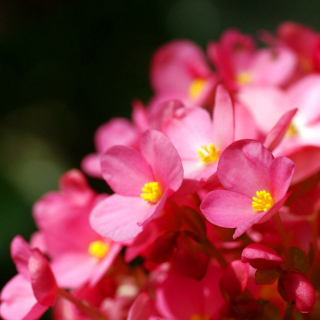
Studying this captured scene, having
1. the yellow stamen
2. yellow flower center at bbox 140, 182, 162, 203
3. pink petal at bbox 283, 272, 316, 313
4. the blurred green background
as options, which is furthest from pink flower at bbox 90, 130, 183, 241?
the blurred green background

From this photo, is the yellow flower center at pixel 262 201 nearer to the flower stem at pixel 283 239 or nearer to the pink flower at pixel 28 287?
the flower stem at pixel 283 239

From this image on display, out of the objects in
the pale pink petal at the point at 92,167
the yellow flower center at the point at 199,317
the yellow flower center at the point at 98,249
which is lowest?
the yellow flower center at the point at 199,317

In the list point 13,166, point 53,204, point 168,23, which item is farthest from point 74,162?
point 53,204

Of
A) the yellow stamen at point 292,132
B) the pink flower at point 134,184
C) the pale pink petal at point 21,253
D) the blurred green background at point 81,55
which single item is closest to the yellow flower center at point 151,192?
the pink flower at point 134,184

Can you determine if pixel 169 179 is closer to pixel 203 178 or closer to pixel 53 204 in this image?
pixel 203 178

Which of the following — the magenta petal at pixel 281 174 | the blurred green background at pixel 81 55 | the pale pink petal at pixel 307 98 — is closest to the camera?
the magenta petal at pixel 281 174

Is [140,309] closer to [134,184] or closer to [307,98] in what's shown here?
[134,184]
